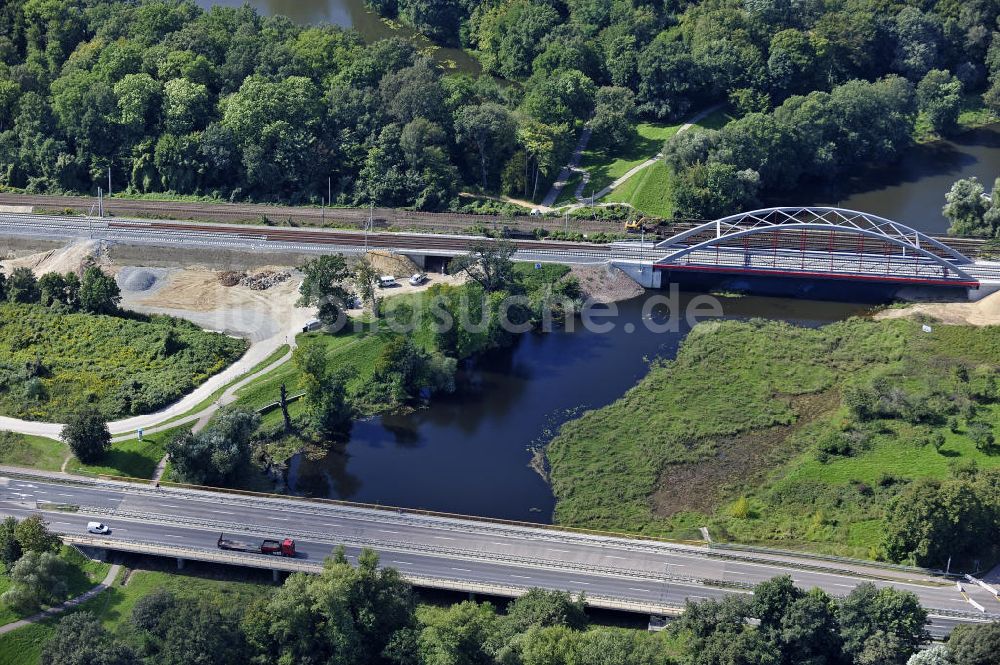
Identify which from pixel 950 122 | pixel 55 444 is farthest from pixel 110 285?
pixel 950 122

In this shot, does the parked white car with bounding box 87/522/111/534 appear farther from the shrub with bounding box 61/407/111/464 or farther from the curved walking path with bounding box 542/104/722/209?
the curved walking path with bounding box 542/104/722/209

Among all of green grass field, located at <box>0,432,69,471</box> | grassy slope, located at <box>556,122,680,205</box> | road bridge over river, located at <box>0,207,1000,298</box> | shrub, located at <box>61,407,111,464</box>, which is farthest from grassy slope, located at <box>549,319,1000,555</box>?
green grass field, located at <box>0,432,69,471</box>

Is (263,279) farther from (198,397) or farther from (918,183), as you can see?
(918,183)

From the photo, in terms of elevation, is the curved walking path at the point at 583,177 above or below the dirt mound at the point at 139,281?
above

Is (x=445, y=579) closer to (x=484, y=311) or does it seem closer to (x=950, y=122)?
(x=484, y=311)

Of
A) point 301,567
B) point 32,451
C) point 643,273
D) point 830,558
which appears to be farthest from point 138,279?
point 830,558

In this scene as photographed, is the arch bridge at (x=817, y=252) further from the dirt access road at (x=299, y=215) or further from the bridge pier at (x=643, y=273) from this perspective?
the dirt access road at (x=299, y=215)

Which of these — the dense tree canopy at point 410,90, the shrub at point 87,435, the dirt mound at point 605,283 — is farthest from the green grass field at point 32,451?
the dirt mound at point 605,283
